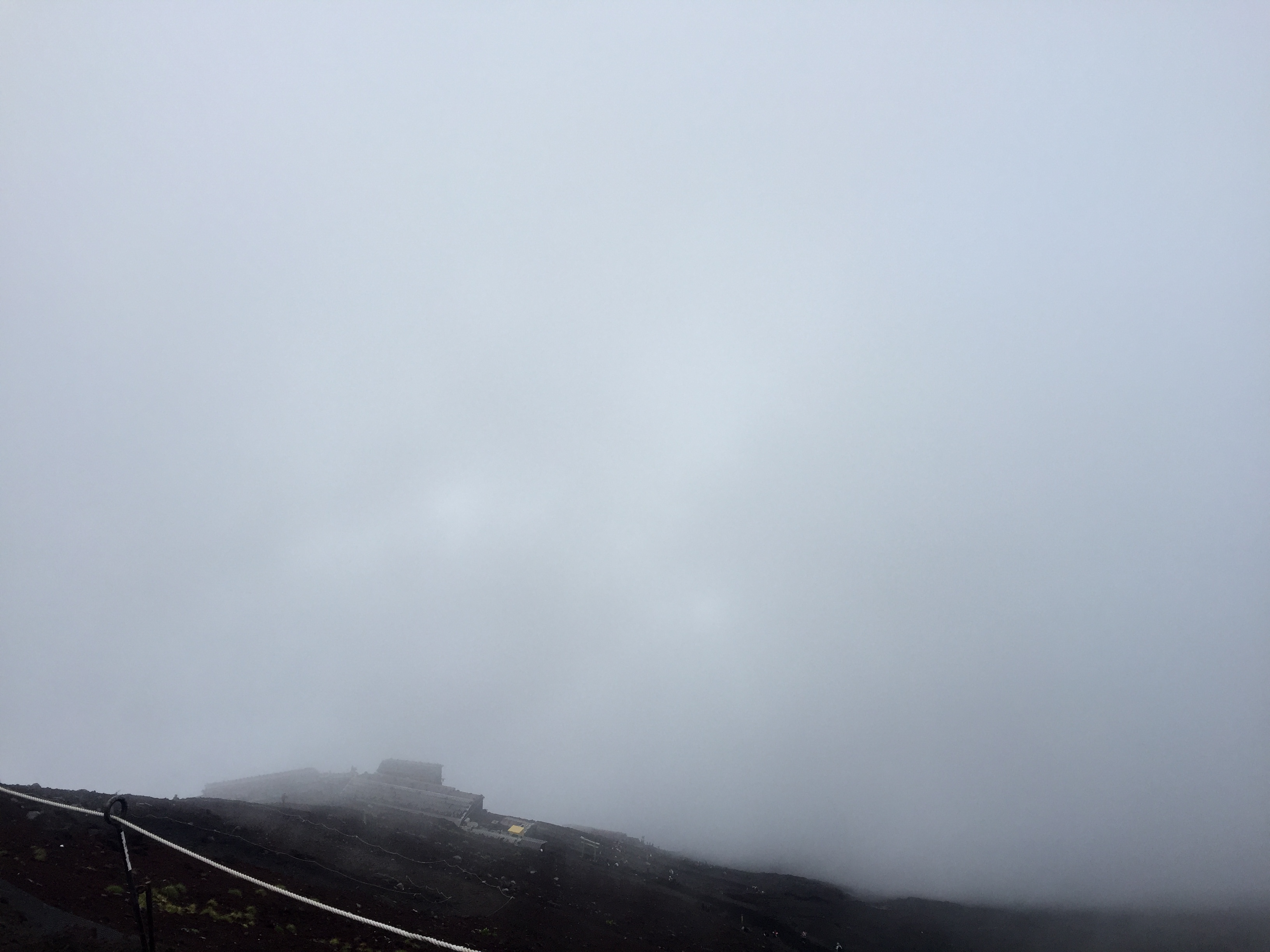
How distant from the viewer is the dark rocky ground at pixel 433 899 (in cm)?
2136

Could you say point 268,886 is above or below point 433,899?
above

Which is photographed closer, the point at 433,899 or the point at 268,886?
the point at 268,886

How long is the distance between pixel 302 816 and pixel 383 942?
18.2 metres

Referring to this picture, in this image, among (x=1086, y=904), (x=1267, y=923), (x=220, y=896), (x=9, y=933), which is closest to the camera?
(x=9, y=933)

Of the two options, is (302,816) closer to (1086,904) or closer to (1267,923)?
(1086,904)

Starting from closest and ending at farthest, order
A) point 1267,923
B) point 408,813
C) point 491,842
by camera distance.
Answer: point 491,842 → point 408,813 → point 1267,923

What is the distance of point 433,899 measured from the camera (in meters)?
32.4

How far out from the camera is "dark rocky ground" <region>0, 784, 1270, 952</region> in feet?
70.1

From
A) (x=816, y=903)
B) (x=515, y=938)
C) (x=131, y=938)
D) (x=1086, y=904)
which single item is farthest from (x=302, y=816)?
(x=1086, y=904)

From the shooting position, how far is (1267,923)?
209 ft

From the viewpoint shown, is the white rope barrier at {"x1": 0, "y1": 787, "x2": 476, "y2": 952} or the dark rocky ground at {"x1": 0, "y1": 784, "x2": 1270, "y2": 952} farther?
the dark rocky ground at {"x1": 0, "y1": 784, "x2": 1270, "y2": 952}

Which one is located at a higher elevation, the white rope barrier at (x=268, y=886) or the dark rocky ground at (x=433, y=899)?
the white rope barrier at (x=268, y=886)

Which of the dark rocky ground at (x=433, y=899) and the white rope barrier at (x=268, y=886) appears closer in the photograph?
the white rope barrier at (x=268, y=886)

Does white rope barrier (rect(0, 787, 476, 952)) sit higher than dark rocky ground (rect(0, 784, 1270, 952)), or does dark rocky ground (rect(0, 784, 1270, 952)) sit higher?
white rope barrier (rect(0, 787, 476, 952))
